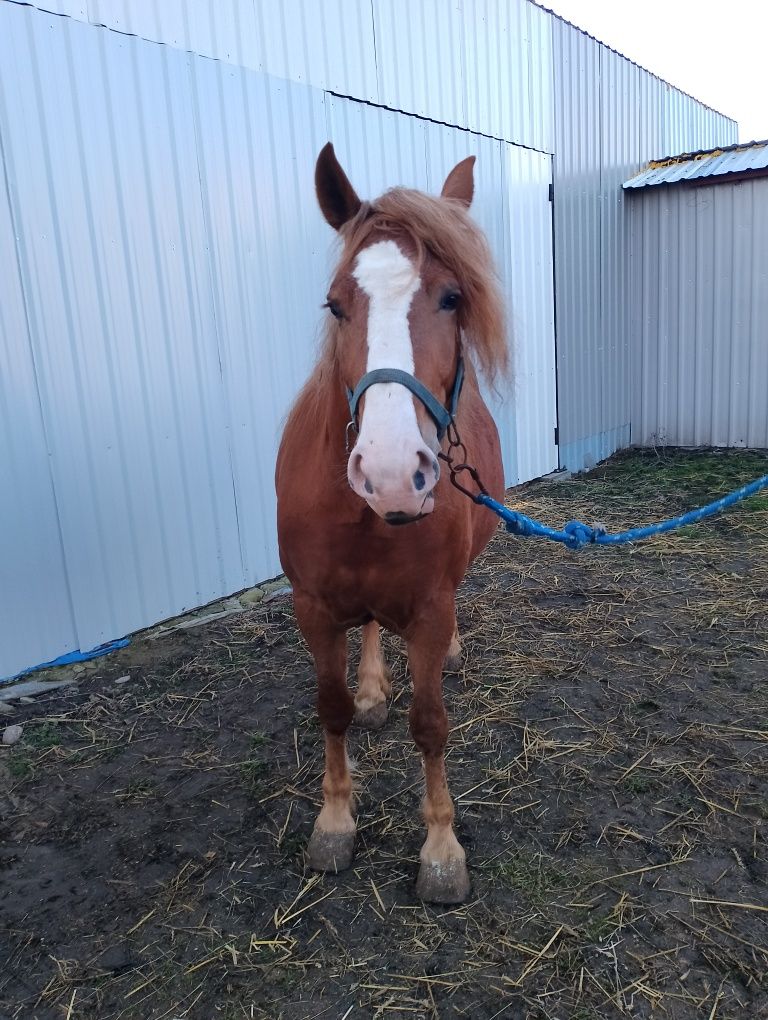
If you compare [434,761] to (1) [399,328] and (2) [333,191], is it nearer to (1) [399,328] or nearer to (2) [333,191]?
(1) [399,328]

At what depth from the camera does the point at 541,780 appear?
2.54 metres

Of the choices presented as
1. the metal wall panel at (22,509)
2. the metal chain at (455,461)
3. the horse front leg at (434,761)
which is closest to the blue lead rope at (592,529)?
the metal chain at (455,461)

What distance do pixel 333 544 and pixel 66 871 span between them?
138 cm

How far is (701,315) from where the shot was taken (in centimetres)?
855

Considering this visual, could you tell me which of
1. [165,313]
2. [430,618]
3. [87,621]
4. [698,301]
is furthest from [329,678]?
[698,301]

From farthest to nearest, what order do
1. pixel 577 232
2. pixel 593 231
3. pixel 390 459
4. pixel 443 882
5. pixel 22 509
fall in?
pixel 593 231 < pixel 577 232 < pixel 22 509 < pixel 443 882 < pixel 390 459

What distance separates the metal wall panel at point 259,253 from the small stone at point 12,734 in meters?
1.77

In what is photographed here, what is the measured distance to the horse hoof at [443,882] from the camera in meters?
1.99

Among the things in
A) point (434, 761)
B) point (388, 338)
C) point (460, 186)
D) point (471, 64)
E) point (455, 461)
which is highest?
point (471, 64)

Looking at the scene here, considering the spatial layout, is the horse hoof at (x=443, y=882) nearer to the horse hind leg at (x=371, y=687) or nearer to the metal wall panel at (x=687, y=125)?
the horse hind leg at (x=371, y=687)

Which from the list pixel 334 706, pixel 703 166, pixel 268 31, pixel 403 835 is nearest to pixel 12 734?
pixel 334 706

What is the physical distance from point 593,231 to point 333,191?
7.30 meters

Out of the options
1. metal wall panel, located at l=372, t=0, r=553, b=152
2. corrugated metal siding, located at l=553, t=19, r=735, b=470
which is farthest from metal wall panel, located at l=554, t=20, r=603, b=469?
metal wall panel, located at l=372, t=0, r=553, b=152

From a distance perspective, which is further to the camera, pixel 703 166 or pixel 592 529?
pixel 703 166
